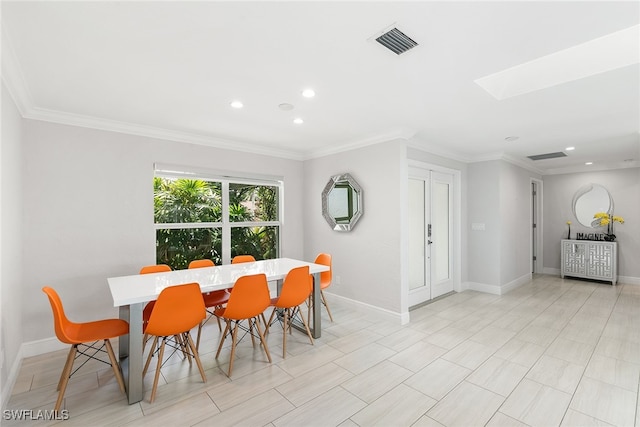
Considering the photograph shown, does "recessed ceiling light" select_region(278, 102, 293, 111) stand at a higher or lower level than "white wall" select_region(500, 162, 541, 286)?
higher

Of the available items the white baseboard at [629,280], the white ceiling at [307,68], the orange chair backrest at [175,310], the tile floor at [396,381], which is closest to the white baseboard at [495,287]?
the tile floor at [396,381]

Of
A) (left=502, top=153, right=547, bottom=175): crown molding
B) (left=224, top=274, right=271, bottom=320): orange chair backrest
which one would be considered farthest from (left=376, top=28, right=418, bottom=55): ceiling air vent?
(left=502, top=153, right=547, bottom=175): crown molding

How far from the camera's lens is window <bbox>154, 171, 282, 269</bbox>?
3.99m

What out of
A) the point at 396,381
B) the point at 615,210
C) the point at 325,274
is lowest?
the point at 396,381

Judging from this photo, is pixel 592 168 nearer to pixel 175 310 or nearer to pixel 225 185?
pixel 225 185

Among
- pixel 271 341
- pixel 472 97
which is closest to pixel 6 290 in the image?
pixel 271 341

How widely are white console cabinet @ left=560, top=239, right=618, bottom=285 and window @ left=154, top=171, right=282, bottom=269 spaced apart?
6140 millimetres

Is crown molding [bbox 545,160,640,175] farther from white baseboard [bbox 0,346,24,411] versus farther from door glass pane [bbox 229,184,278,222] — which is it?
white baseboard [bbox 0,346,24,411]

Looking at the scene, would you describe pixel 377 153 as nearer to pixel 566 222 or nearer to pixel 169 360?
pixel 169 360

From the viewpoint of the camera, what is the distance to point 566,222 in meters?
6.62

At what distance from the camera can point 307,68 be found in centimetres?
219

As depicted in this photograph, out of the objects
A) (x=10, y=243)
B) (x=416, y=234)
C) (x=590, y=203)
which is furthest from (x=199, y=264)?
(x=590, y=203)

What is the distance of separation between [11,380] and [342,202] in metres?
3.87

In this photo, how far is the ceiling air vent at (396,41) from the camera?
69.6 inches
